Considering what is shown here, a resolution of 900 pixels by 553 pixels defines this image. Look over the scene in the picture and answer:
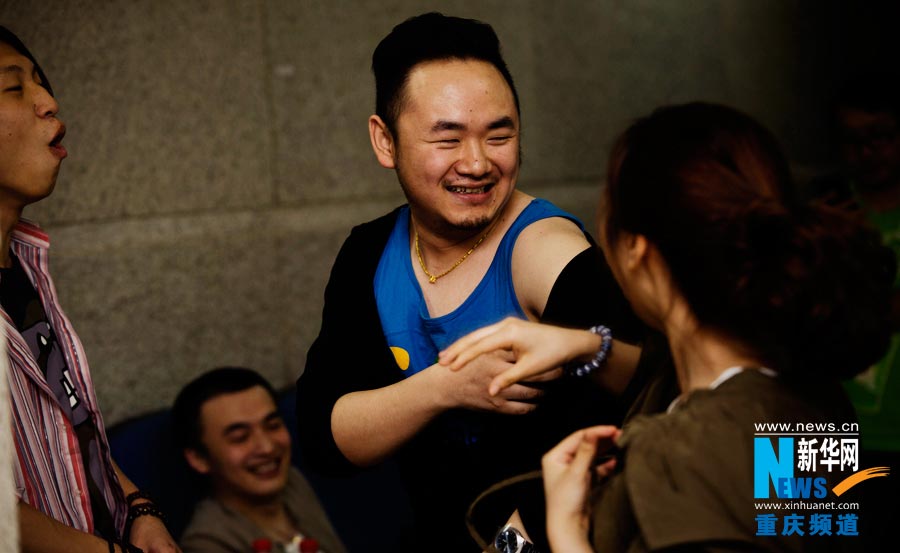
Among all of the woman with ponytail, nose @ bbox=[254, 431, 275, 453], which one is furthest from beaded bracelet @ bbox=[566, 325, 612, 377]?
nose @ bbox=[254, 431, 275, 453]

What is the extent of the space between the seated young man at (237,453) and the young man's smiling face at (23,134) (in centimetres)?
147

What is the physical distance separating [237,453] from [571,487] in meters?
2.05

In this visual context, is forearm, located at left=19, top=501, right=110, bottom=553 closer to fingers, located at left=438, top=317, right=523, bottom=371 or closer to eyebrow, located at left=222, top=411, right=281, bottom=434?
fingers, located at left=438, top=317, right=523, bottom=371

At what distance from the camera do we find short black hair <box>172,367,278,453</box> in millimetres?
3191

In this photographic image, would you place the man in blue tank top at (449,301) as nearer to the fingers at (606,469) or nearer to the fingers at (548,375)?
the fingers at (548,375)

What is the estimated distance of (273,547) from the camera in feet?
10.5

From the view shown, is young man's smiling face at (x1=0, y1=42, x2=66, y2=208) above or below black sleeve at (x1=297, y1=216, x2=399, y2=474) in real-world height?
above

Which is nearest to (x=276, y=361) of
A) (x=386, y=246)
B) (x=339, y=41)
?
(x=339, y=41)

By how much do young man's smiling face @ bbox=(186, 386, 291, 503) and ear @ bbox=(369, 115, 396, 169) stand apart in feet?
4.80

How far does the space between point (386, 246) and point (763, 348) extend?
103 cm

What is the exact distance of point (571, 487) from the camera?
140 centimetres

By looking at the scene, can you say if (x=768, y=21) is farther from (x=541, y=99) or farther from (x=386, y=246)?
(x=386, y=246)

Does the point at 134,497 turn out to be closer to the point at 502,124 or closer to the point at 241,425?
the point at 241,425

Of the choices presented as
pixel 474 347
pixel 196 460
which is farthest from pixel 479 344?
pixel 196 460
